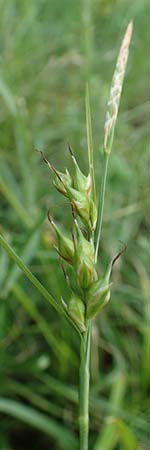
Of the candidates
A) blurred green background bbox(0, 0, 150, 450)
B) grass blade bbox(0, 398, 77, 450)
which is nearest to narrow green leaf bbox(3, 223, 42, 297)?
blurred green background bbox(0, 0, 150, 450)

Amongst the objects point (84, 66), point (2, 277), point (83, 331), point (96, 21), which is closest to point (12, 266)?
point (2, 277)

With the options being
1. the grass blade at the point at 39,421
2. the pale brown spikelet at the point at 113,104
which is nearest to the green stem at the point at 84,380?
the pale brown spikelet at the point at 113,104

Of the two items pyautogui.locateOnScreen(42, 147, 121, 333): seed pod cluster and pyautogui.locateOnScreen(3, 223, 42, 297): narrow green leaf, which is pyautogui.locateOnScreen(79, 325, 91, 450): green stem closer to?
pyautogui.locateOnScreen(42, 147, 121, 333): seed pod cluster

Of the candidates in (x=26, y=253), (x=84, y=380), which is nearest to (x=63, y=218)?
(x=26, y=253)

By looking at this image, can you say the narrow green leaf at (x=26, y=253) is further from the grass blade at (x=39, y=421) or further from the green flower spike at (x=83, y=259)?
the green flower spike at (x=83, y=259)

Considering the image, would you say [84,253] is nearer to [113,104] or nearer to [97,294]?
[97,294]

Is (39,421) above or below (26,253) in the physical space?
below

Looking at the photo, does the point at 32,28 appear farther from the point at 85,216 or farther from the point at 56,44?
the point at 85,216

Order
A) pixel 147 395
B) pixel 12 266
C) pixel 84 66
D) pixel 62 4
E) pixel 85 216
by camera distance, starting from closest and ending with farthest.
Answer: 1. pixel 85 216
2. pixel 12 266
3. pixel 147 395
4. pixel 84 66
5. pixel 62 4
